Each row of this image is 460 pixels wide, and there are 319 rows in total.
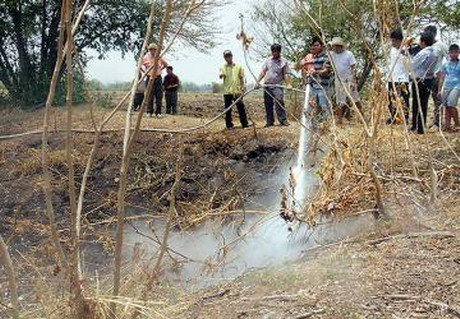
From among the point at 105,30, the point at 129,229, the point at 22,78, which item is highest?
the point at 105,30

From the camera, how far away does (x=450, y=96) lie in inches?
343

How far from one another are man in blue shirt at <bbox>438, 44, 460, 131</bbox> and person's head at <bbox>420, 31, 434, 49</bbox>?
0.62 m

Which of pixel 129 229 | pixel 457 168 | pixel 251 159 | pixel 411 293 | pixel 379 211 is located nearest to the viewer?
pixel 411 293

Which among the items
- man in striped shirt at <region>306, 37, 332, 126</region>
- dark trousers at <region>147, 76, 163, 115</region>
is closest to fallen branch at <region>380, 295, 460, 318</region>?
man in striped shirt at <region>306, 37, 332, 126</region>

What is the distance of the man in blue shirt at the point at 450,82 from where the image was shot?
857cm

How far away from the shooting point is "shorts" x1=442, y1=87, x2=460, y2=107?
8.62 meters

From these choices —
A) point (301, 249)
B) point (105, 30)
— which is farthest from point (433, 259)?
point (105, 30)

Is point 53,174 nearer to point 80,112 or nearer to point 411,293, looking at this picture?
point 80,112

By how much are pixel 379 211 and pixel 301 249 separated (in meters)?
0.79

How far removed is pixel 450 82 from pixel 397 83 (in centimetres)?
134

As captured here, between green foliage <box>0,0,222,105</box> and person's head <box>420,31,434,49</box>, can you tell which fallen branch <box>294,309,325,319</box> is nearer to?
person's head <box>420,31,434,49</box>

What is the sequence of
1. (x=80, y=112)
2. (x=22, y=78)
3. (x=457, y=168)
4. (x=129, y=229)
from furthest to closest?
(x=22, y=78) < (x=80, y=112) < (x=129, y=229) < (x=457, y=168)

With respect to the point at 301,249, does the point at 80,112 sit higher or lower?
higher

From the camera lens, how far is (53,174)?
9672mm
